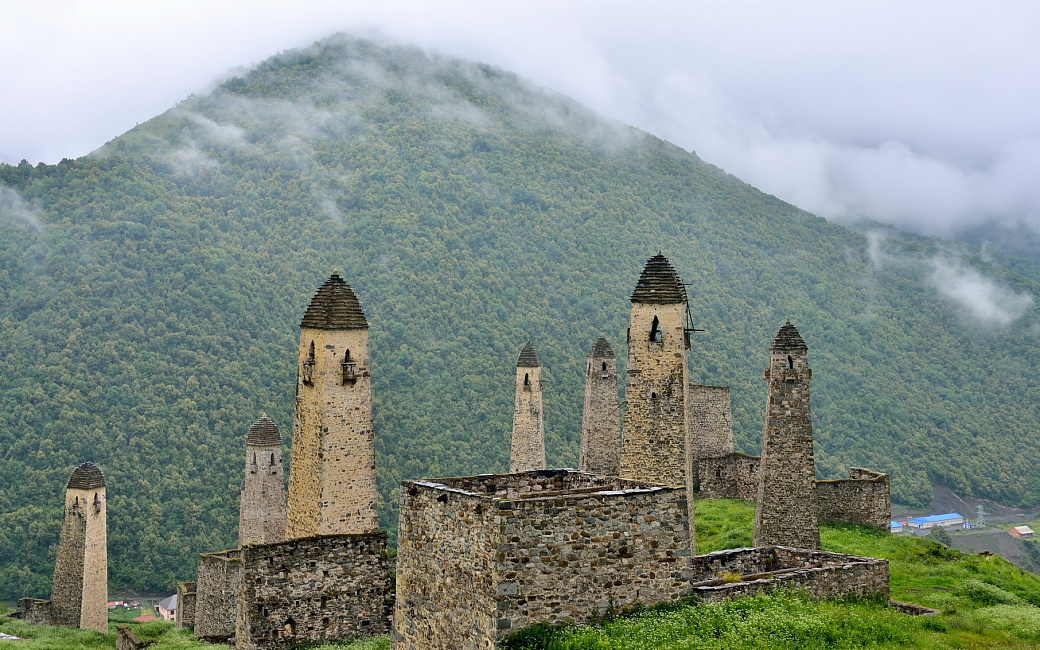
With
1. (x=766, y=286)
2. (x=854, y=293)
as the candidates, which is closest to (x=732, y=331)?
(x=766, y=286)

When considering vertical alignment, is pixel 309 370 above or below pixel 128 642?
above

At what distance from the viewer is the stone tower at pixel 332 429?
19938mm

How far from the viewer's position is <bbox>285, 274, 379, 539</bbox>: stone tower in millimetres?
19938

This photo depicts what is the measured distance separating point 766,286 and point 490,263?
24181mm

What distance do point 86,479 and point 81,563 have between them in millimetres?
2768

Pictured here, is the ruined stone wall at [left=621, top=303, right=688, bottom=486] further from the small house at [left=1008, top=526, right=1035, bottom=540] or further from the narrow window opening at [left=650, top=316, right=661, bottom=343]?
the small house at [left=1008, top=526, right=1035, bottom=540]

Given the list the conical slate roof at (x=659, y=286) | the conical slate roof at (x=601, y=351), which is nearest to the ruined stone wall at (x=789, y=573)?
the conical slate roof at (x=659, y=286)

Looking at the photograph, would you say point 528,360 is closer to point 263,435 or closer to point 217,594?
point 263,435

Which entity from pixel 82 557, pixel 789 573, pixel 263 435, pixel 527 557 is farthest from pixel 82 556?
pixel 527 557

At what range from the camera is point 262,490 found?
30859 millimetres

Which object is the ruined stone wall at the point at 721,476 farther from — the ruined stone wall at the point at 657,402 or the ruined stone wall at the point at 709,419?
the ruined stone wall at the point at 657,402

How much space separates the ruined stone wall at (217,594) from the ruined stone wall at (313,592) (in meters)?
6.72

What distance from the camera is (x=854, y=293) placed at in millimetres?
87312

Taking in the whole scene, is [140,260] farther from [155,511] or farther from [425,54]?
[425,54]
